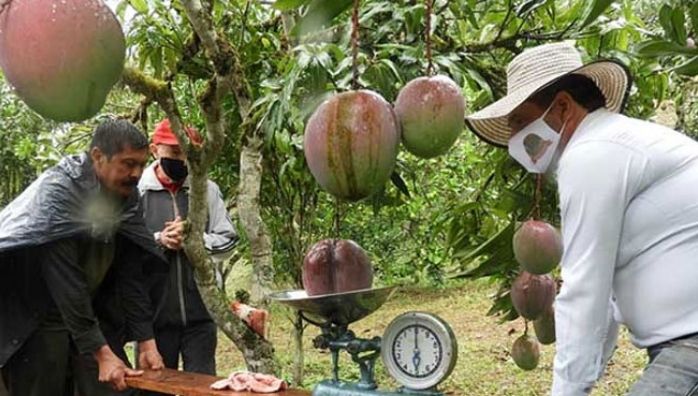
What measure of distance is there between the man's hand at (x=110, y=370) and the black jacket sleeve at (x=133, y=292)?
207 millimetres

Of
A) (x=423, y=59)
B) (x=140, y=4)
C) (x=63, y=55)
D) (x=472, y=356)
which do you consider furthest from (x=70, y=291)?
(x=472, y=356)

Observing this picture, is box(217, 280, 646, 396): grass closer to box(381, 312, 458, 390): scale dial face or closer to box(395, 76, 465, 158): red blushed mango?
box(381, 312, 458, 390): scale dial face

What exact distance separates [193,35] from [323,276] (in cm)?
145

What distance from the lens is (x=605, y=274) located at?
1.32 meters

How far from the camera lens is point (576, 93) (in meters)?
1.51

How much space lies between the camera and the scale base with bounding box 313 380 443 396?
5.51 ft

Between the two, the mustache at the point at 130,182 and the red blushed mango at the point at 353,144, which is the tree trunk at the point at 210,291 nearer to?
the mustache at the point at 130,182

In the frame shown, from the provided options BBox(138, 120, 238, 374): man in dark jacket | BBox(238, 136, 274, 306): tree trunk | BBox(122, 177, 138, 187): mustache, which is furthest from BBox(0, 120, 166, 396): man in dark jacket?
BBox(238, 136, 274, 306): tree trunk

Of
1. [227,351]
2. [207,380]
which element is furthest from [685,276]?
[227,351]

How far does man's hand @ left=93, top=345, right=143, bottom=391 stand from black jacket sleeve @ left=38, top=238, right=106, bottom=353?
33 mm

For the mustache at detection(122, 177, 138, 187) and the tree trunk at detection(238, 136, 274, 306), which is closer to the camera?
the mustache at detection(122, 177, 138, 187)

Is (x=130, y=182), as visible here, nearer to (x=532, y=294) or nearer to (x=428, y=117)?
(x=428, y=117)

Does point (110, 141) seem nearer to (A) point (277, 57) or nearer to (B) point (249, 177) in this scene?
(B) point (249, 177)

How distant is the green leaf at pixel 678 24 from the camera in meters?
1.57
